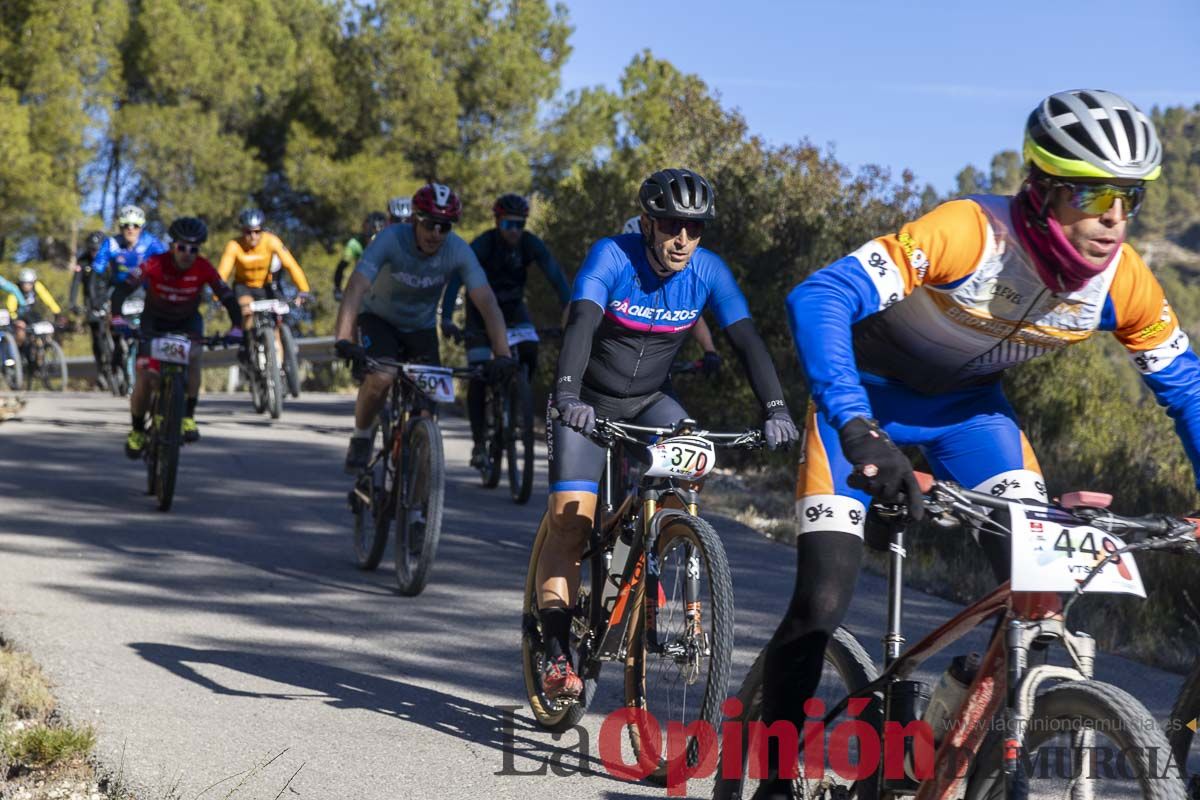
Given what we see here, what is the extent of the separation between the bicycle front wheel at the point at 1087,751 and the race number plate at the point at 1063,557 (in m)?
0.21

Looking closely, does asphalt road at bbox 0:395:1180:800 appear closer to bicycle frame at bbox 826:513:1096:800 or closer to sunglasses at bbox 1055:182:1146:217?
bicycle frame at bbox 826:513:1096:800

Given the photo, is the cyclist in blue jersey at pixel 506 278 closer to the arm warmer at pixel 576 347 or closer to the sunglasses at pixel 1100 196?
the arm warmer at pixel 576 347

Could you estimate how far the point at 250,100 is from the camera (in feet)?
129

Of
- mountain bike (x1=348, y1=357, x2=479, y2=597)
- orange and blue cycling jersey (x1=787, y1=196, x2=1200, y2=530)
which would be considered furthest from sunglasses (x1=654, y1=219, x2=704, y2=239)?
mountain bike (x1=348, y1=357, x2=479, y2=597)

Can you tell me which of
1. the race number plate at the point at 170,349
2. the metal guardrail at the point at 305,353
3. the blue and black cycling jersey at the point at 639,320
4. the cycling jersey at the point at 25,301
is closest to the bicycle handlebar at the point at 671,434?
the blue and black cycling jersey at the point at 639,320

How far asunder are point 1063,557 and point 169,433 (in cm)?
839

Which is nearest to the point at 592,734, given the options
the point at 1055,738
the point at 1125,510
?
the point at 1055,738

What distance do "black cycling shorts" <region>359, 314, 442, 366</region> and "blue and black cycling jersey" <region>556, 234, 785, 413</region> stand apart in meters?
3.39

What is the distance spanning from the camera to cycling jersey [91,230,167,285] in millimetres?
16859

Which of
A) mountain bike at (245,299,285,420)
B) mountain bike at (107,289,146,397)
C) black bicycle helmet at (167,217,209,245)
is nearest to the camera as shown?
black bicycle helmet at (167,217,209,245)

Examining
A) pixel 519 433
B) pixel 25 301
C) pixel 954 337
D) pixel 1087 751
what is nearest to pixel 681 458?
pixel 954 337

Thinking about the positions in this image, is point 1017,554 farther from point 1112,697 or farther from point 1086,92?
point 1086,92

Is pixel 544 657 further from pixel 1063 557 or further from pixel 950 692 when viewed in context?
pixel 1063 557

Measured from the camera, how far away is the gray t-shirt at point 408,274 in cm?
890
